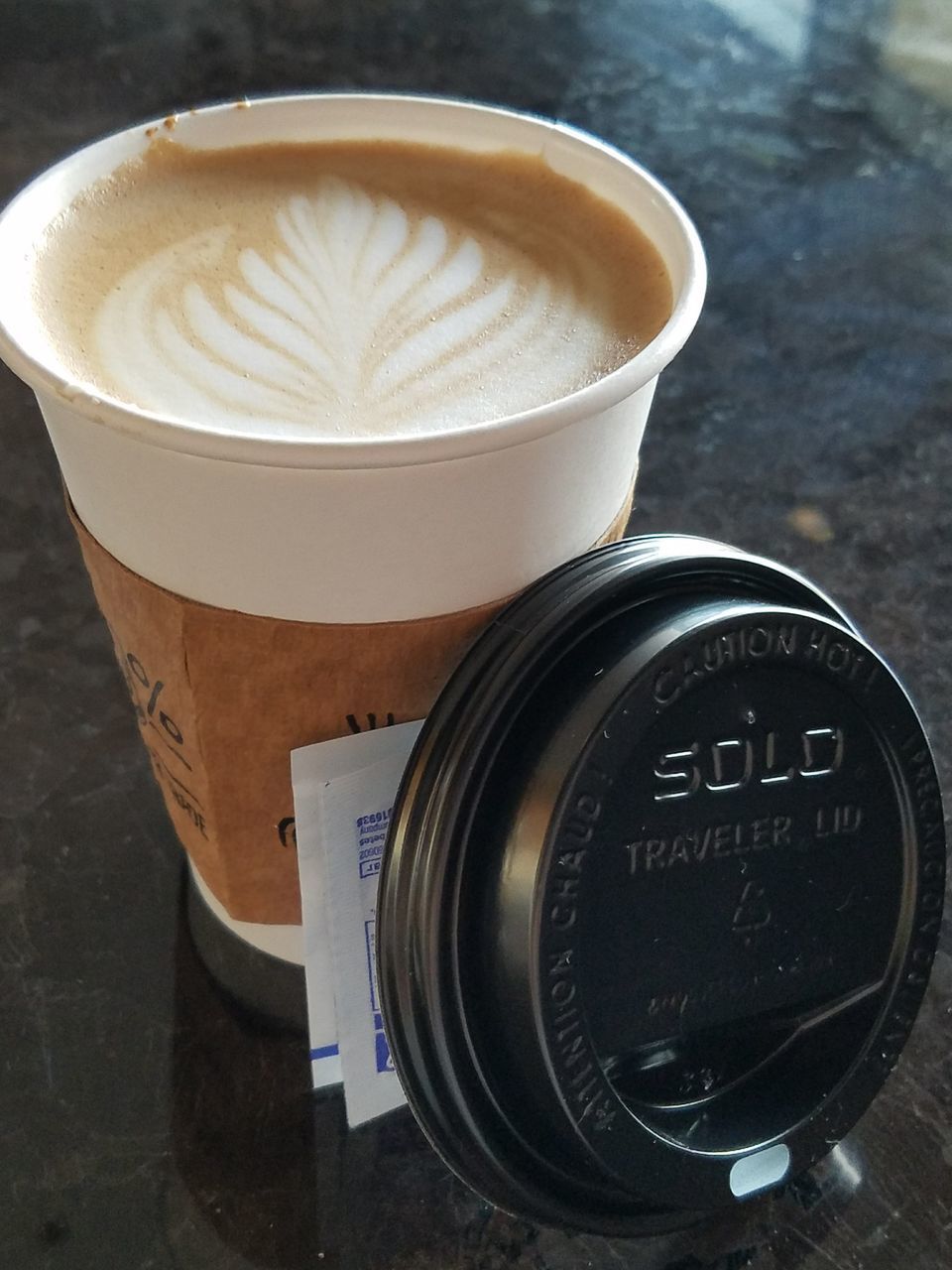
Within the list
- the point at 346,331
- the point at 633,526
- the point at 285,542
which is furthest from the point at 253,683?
the point at 633,526

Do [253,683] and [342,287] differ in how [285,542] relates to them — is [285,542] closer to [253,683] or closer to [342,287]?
[253,683]

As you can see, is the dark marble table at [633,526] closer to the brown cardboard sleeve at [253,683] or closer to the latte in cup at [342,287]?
the brown cardboard sleeve at [253,683]

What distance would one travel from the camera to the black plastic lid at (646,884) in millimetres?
573

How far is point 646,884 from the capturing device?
1.95 ft

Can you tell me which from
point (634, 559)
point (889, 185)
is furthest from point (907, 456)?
point (634, 559)

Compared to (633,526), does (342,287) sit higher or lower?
higher

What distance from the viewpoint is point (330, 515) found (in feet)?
1.83

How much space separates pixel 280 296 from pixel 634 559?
29 centimetres

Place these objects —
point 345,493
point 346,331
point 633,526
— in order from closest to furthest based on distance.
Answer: point 345,493 → point 346,331 → point 633,526

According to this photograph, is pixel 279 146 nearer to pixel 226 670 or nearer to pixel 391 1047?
pixel 226 670

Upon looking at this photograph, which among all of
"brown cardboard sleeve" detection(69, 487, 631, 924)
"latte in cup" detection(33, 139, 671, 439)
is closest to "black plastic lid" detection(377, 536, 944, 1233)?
"brown cardboard sleeve" detection(69, 487, 631, 924)

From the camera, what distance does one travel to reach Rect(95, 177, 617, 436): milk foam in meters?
0.65

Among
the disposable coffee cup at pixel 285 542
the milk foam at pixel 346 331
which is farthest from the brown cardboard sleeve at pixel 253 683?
the milk foam at pixel 346 331

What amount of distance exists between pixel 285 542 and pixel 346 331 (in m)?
0.20
